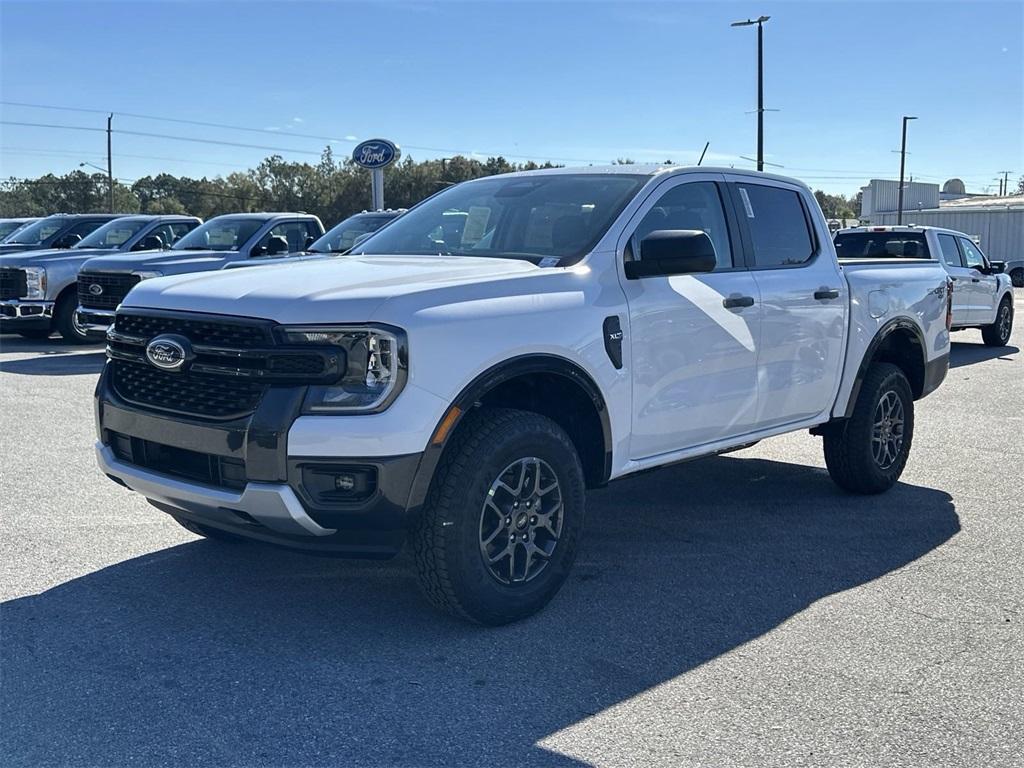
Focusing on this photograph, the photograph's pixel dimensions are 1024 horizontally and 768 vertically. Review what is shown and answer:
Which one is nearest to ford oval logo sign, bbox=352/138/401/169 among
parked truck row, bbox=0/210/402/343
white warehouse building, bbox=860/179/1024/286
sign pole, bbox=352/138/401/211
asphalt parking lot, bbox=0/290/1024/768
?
sign pole, bbox=352/138/401/211

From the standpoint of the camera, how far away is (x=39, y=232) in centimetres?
1792

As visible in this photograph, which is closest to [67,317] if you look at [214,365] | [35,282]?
[35,282]

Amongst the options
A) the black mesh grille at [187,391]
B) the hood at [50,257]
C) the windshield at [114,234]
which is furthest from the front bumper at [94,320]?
the black mesh grille at [187,391]

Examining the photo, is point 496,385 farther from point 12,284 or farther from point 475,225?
point 12,284

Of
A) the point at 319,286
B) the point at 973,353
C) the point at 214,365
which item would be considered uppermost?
the point at 319,286

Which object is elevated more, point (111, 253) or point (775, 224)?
point (775, 224)

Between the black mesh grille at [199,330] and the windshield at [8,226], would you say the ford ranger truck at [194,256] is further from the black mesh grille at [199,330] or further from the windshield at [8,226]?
the windshield at [8,226]

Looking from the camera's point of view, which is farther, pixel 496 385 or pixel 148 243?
pixel 148 243

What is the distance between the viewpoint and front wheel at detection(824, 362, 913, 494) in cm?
640

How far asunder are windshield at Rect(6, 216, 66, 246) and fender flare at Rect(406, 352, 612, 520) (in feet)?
51.3

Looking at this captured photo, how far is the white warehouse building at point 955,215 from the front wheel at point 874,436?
43165 millimetres

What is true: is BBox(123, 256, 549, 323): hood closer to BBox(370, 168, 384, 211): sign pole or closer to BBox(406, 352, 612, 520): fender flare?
BBox(406, 352, 612, 520): fender flare

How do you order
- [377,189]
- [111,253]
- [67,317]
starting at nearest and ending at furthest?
[67,317]
[111,253]
[377,189]

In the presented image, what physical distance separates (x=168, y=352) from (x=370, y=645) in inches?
55.0
